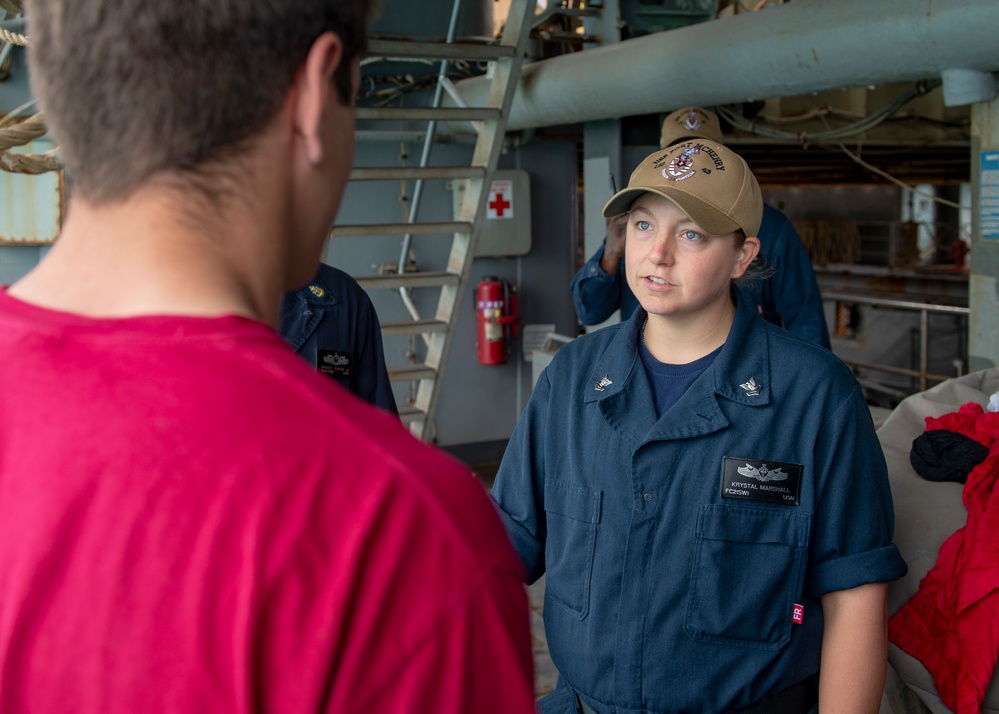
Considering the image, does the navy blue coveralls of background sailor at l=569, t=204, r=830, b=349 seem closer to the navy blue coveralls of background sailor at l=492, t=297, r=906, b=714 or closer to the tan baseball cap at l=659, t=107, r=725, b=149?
the tan baseball cap at l=659, t=107, r=725, b=149

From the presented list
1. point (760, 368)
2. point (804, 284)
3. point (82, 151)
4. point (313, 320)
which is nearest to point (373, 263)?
point (804, 284)

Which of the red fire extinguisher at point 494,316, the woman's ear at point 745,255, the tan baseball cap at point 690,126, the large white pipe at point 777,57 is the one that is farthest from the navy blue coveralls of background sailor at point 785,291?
the red fire extinguisher at point 494,316

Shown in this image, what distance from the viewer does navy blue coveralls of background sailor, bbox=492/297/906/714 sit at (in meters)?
1.74

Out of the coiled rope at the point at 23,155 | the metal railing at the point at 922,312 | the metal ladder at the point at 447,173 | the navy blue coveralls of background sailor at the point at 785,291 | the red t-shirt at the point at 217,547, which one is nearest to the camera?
the red t-shirt at the point at 217,547

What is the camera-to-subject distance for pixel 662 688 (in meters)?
1.73

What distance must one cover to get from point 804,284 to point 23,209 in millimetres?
4626

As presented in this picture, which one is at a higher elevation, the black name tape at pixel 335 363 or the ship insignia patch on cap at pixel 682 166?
the ship insignia patch on cap at pixel 682 166

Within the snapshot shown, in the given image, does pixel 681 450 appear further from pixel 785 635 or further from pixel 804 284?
pixel 804 284

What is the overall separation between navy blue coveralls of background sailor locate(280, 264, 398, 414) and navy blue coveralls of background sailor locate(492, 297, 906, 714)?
777mm

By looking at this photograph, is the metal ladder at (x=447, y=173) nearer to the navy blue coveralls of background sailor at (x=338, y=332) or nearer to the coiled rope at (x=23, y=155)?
the coiled rope at (x=23, y=155)

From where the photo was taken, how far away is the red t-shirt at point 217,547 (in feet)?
2.20

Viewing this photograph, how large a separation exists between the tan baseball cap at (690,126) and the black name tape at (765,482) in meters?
2.32

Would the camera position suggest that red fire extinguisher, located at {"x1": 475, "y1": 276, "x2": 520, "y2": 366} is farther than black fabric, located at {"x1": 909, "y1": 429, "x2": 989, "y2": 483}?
Yes

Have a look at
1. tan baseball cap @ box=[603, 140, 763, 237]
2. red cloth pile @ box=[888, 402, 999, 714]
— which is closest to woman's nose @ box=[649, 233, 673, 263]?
tan baseball cap @ box=[603, 140, 763, 237]
